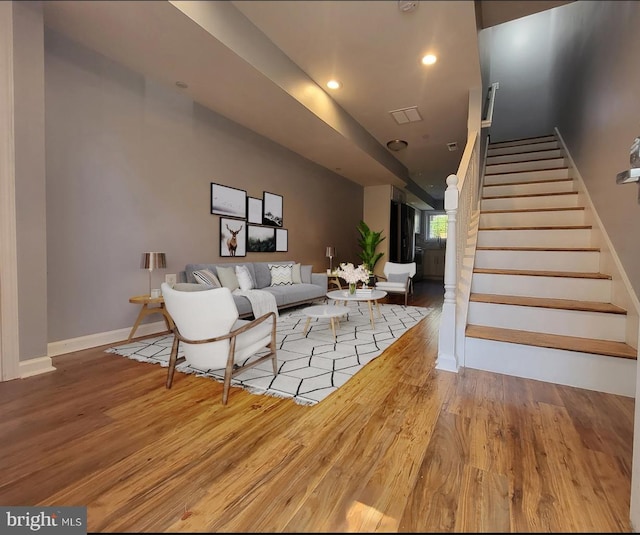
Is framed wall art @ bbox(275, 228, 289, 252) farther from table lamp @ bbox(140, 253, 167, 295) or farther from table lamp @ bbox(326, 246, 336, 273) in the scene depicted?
table lamp @ bbox(140, 253, 167, 295)

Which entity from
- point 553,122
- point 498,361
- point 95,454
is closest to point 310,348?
point 498,361

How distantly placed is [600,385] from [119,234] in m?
4.10

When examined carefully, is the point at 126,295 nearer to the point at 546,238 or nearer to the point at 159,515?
the point at 159,515

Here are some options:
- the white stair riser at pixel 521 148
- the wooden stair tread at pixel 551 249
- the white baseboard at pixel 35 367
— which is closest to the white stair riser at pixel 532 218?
the wooden stair tread at pixel 551 249

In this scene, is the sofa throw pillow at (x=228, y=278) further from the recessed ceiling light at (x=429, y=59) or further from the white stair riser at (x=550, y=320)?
the recessed ceiling light at (x=429, y=59)

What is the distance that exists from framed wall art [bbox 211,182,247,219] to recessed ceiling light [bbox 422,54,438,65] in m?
2.87

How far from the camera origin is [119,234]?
299 cm

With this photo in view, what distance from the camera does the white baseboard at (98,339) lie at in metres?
2.58

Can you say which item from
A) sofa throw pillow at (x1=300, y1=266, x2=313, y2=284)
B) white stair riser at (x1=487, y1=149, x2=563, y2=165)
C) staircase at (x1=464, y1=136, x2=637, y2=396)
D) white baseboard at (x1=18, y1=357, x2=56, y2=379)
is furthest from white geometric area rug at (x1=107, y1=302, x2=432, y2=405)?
white stair riser at (x1=487, y1=149, x2=563, y2=165)

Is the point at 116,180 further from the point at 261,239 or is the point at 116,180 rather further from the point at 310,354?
the point at 310,354

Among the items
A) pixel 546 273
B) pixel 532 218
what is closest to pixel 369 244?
pixel 532 218

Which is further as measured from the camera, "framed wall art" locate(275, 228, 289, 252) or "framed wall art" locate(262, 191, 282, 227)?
"framed wall art" locate(275, 228, 289, 252)

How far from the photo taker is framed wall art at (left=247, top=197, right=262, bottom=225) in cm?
459

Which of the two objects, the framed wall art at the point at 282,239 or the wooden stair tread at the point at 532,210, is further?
the framed wall art at the point at 282,239
